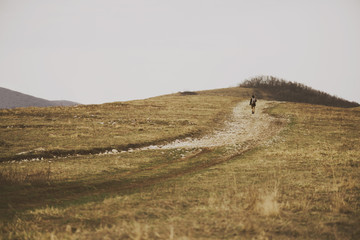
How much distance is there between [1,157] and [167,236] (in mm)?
13838

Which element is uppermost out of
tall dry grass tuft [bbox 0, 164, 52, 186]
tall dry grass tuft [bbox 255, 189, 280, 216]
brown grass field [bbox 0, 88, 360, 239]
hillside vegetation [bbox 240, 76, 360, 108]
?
hillside vegetation [bbox 240, 76, 360, 108]

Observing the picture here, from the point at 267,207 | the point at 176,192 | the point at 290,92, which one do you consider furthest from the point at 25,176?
the point at 290,92

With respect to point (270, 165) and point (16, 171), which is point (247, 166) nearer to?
point (270, 165)

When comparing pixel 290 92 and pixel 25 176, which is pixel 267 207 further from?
pixel 290 92

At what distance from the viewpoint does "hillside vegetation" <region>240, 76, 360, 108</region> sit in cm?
12025

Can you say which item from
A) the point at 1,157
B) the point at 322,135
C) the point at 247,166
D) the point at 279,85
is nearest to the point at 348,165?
the point at 247,166

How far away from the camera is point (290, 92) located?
436 ft

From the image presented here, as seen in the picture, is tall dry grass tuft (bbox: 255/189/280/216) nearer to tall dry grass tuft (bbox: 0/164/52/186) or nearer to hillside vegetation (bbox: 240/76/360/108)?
tall dry grass tuft (bbox: 0/164/52/186)

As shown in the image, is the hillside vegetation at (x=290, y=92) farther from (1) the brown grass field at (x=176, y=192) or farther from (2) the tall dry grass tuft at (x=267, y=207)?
(2) the tall dry grass tuft at (x=267, y=207)

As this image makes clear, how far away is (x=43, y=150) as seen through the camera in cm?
1516

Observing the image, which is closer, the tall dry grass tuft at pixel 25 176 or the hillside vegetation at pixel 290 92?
the tall dry grass tuft at pixel 25 176

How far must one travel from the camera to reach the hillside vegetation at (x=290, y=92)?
12025 cm

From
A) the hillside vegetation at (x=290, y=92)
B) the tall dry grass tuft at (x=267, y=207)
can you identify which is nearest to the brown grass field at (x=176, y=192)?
the tall dry grass tuft at (x=267, y=207)

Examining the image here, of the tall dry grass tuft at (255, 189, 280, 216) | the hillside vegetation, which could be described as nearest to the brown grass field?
the tall dry grass tuft at (255, 189, 280, 216)
